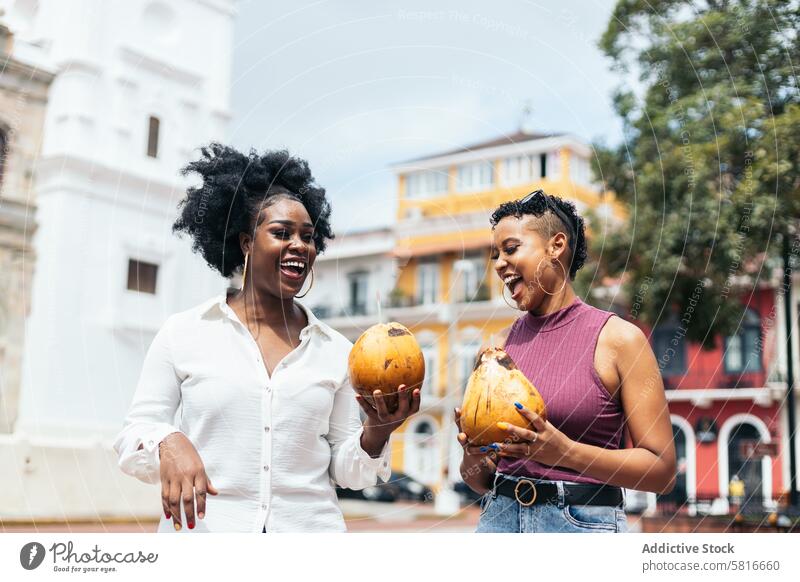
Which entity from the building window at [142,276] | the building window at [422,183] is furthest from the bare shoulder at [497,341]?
the building window at [142,276]

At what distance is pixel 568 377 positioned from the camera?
3438 mm

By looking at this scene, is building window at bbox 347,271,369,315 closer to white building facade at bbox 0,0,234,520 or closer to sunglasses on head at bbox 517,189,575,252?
white building facade at bbox 0,0,234,520

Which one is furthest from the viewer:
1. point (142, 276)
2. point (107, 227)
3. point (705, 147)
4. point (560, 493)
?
point (705, 147)

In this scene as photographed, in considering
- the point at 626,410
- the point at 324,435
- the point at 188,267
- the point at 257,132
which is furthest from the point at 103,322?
the point at 626,410

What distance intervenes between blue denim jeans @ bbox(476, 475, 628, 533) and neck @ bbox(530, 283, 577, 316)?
2.06 feet

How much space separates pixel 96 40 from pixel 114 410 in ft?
12.9

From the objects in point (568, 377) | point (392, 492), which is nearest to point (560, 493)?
point (568, 377)

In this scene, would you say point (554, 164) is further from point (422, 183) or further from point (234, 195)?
point (234, 195)

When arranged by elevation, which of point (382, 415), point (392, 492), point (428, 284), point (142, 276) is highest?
point (428, 284)

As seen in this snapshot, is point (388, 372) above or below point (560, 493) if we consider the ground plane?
above

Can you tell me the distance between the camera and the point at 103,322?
9.45m

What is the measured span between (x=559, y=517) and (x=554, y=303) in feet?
2.57

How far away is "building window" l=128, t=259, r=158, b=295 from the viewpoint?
30.8 ft
